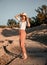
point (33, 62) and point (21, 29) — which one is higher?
point (21, 29)

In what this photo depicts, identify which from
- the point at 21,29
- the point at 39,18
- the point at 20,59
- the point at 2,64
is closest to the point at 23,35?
the point at 21,29

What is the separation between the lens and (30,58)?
1020cm

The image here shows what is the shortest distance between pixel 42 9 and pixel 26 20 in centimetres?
3549

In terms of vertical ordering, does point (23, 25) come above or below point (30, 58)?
above

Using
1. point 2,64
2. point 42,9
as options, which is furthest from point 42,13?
point 2,64

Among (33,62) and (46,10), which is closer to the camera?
(33,62)

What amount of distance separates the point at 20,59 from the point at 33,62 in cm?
69

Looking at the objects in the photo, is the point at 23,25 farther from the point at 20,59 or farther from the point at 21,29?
the point at 20,59

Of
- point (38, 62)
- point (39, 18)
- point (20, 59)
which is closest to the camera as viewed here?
point (38, 62)

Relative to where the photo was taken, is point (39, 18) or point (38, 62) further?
point (39, 18)

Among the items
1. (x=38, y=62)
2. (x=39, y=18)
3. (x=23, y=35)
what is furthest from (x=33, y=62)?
(x=39, y=18)

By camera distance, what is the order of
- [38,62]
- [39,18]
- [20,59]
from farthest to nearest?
1. [39,18]
2. [20,59]
3. [38,62]

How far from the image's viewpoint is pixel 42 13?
45.3 m

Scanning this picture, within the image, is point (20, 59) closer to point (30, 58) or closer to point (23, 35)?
point (30, 58)
